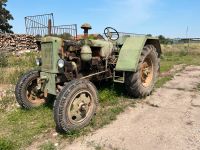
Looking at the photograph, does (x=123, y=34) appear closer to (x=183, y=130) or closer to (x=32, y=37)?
(x=183, y=130)

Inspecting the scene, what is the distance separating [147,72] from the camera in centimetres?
712

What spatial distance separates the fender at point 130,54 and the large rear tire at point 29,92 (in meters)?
1.86

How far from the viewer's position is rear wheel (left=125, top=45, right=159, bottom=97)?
6.27 meters

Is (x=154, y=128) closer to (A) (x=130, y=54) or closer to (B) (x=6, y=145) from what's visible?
(A) (x=130, y=54)

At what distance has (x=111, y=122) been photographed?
17.0 ft

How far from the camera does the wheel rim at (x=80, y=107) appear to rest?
4766mm

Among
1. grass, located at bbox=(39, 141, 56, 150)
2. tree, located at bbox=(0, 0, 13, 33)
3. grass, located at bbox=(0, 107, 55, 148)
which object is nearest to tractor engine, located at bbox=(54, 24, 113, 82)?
grass, located at bbox=(0, 107, 55, 148)

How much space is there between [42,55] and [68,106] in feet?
5.16

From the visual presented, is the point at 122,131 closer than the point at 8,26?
Yes

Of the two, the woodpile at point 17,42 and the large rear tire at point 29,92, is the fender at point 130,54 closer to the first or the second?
the large rear tire at point 29,92

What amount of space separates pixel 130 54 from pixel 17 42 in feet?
41.5

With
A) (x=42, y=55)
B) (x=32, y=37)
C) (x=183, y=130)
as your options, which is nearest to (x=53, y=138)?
(x=42, y=55)

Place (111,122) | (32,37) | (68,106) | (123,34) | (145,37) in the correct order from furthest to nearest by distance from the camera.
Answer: (32,37), (123,34), (145,37), (111,122), (68,106)

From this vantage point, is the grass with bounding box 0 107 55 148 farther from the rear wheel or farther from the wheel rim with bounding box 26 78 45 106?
the rear wheel
